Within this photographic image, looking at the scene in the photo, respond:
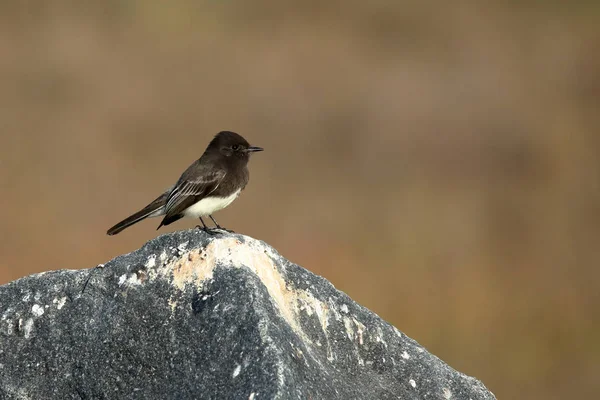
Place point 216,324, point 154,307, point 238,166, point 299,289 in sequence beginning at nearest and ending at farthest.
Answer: point 216,324, point 154,307, point 299,289, point 238,166

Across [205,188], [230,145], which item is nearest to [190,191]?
[205,188]

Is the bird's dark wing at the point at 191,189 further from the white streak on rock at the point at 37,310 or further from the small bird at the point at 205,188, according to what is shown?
the white streak on rock at the point at 37,310

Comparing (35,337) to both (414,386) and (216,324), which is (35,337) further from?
(414,386)

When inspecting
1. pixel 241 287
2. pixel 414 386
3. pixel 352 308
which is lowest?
pixel 414 386

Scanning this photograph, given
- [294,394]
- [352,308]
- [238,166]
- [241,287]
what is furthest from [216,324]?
[238,166]

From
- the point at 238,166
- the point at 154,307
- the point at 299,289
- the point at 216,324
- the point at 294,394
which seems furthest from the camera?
the point at 238,166

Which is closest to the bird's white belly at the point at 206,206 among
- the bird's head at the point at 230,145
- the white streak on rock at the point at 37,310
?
the bird's head at the point at 230,145

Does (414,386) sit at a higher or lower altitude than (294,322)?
lower
